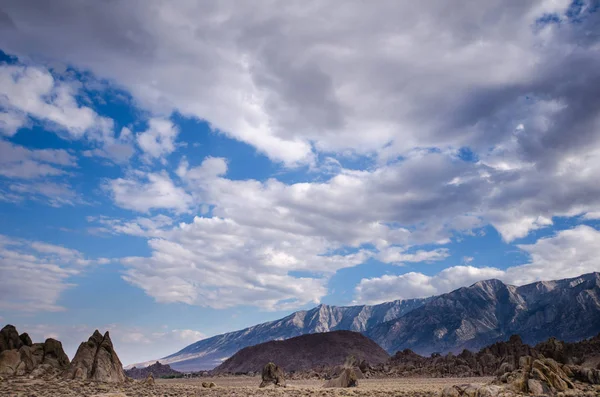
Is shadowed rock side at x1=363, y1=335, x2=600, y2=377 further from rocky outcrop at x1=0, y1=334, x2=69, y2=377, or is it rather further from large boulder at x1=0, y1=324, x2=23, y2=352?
large boulder at x1=0, y1=324, x2=23, y2=352

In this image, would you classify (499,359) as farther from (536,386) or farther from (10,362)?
(10,362)

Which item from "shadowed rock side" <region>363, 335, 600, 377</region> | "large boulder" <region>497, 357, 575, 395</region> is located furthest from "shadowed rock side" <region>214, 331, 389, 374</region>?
"large boulder" <region>497, 357, 575, 395</region>

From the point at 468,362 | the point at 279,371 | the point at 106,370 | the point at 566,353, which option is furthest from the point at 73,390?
the point at 468,362

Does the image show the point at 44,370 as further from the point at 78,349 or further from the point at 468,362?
the point at 468,362

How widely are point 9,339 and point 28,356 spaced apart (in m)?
5.51

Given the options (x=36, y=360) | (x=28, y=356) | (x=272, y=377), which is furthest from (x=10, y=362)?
(x=272, y=377)

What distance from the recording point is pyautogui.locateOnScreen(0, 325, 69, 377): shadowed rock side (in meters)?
31.8

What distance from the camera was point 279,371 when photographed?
159 ft

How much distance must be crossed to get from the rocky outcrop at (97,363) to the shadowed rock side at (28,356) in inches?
55.5

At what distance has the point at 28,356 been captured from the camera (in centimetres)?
3406

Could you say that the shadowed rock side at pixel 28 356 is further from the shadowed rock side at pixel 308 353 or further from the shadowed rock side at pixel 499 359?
the shadowed rock side at pixel 308 353

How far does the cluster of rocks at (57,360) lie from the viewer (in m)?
32.1

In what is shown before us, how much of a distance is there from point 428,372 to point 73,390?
2730 inches

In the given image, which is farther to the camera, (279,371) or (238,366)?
(238,366)
